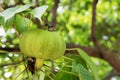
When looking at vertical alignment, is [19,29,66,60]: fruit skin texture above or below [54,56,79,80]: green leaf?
above

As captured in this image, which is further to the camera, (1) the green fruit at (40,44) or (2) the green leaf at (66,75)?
(2) the green leaf at (66,75)

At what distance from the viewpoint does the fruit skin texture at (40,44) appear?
3.73 feet

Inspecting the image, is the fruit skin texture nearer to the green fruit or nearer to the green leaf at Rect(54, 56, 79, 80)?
the green fruit

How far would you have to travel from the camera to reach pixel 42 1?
2959 mm

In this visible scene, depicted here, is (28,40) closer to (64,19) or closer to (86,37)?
(64,19)

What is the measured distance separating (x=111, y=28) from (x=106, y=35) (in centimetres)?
13

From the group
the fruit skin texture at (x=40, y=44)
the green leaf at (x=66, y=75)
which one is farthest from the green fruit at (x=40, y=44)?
the green leaf at (x=66, y=75)

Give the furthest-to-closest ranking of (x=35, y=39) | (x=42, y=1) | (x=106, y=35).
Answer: (x=106, y=35)
(x=42, y=1)
(x=35, y=39)

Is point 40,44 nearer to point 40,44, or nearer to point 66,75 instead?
point 40,44

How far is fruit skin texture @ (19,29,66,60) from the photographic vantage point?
3.73 feet

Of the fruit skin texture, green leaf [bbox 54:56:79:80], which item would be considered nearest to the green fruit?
the fruit skin texture

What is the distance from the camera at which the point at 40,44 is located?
1143 mm

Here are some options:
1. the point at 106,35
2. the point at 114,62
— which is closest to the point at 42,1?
the point at 114,62

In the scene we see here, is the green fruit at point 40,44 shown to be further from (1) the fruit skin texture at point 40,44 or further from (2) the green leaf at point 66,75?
(2) the green leaf at point 66,75
